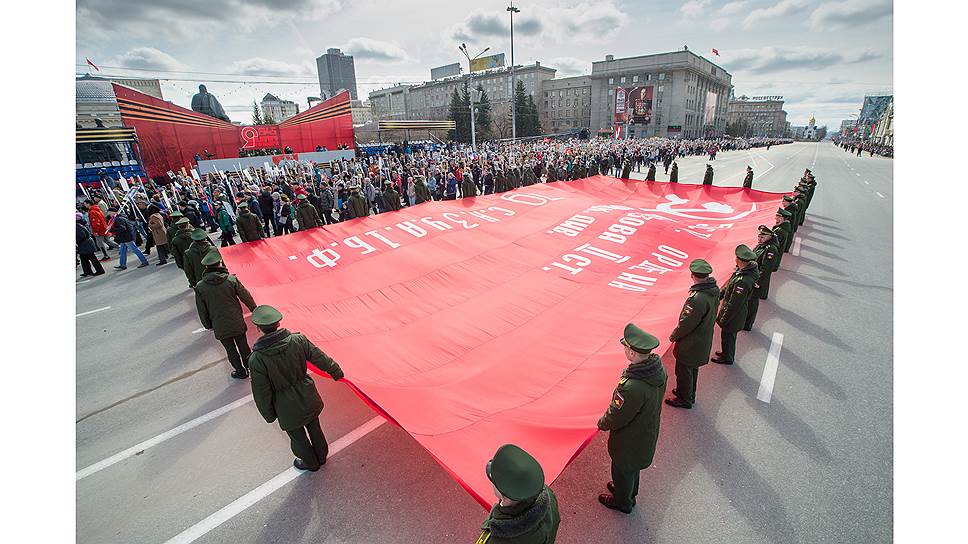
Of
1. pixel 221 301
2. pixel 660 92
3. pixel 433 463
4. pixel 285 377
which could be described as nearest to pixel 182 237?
pixel 221 301

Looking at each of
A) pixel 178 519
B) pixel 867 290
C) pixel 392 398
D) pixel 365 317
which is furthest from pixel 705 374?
pixel 178 519

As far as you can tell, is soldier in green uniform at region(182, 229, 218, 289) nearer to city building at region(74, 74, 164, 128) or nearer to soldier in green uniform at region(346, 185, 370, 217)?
soldier in green uniform at region(346, 185, 370, 217)

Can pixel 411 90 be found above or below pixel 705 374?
above

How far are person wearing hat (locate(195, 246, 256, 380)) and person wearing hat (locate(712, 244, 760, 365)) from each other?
6.94m

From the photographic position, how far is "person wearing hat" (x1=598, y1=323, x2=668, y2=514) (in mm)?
3209

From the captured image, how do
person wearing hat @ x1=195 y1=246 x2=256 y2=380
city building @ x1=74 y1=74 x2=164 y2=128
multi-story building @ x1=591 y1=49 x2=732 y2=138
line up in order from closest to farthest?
person wearing hat @ x1=195 y1=246 x2=256 y2=380, city building @ x1=74 y1=74 x2=164 y2=128, multi-story building @ x1=591 y1=49 x2=732 y2=138

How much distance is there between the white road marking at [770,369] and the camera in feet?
17.3

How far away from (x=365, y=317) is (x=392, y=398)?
251cm

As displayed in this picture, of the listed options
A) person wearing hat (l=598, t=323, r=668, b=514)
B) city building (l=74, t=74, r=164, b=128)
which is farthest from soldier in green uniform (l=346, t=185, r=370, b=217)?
city building (l=74, t=74, r=164, b=128)

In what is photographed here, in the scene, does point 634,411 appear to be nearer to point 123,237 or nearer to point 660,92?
point 123,237

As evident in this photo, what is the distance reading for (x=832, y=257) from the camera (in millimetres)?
10812

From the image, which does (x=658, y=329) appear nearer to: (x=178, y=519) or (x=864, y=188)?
(x=178, y=519)

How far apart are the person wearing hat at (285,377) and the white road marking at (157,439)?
6.28 ft

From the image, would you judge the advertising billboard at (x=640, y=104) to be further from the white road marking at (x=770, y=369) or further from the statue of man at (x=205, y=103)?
the white road marking at (x=770, y=369)
